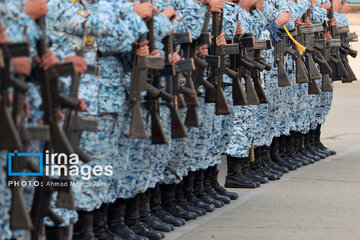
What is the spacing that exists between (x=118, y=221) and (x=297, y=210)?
2.17 m

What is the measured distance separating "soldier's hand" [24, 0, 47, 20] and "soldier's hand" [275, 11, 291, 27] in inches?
232

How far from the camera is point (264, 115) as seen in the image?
11.2 meters

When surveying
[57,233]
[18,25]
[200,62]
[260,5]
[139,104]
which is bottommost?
[57,233]

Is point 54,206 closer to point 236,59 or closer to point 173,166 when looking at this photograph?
point 173,166

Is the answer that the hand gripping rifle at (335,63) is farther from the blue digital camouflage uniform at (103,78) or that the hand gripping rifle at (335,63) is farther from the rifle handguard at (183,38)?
the blue digital camouflage uniform at (103,78)

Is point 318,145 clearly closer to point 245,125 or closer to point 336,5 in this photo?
point 336,5

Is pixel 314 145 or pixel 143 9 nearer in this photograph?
pixel 143 9

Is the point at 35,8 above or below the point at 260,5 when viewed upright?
below

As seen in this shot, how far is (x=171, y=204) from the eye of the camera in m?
8.70

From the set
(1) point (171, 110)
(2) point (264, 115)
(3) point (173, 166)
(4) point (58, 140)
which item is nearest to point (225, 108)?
(3) point (173, 166)

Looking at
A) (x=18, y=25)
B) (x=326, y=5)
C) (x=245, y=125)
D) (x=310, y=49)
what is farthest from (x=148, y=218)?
(x=326, y=5)

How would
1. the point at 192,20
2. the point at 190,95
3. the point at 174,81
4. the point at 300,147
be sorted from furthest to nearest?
the point at 300,147 < the point at 192,20 < the point at 190,95 < the point at 174,81

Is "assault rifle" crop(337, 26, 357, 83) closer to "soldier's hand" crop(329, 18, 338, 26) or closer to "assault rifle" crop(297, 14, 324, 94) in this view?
"soldier's hand" crop(329, 18, 338, 26)

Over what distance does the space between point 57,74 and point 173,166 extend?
2.98 metres
